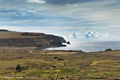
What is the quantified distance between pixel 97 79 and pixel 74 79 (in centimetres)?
861

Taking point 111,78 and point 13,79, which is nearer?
point 13,79

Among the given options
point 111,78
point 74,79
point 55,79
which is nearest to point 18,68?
point 55,79

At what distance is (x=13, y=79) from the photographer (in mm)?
52656

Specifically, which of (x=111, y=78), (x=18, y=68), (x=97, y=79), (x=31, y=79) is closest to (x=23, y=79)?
(x=31, y=79)

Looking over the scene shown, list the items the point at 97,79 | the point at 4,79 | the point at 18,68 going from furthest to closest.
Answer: the point at 18,68, the point at 97,79, the point at 4,79

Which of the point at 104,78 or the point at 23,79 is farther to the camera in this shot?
the point at 104,78

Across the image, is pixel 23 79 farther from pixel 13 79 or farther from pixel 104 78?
pixel 104 78

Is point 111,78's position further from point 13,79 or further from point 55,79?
point 13,79

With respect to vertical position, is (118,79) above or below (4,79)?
below

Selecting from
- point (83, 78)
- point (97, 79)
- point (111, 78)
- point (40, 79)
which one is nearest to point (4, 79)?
point (40, 79)

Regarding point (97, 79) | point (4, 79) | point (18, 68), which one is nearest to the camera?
point (4, 79)

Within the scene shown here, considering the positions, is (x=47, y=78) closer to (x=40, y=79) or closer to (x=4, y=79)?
(x=40, y=79)

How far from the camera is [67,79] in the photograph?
179 feet

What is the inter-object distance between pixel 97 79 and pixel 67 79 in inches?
440
